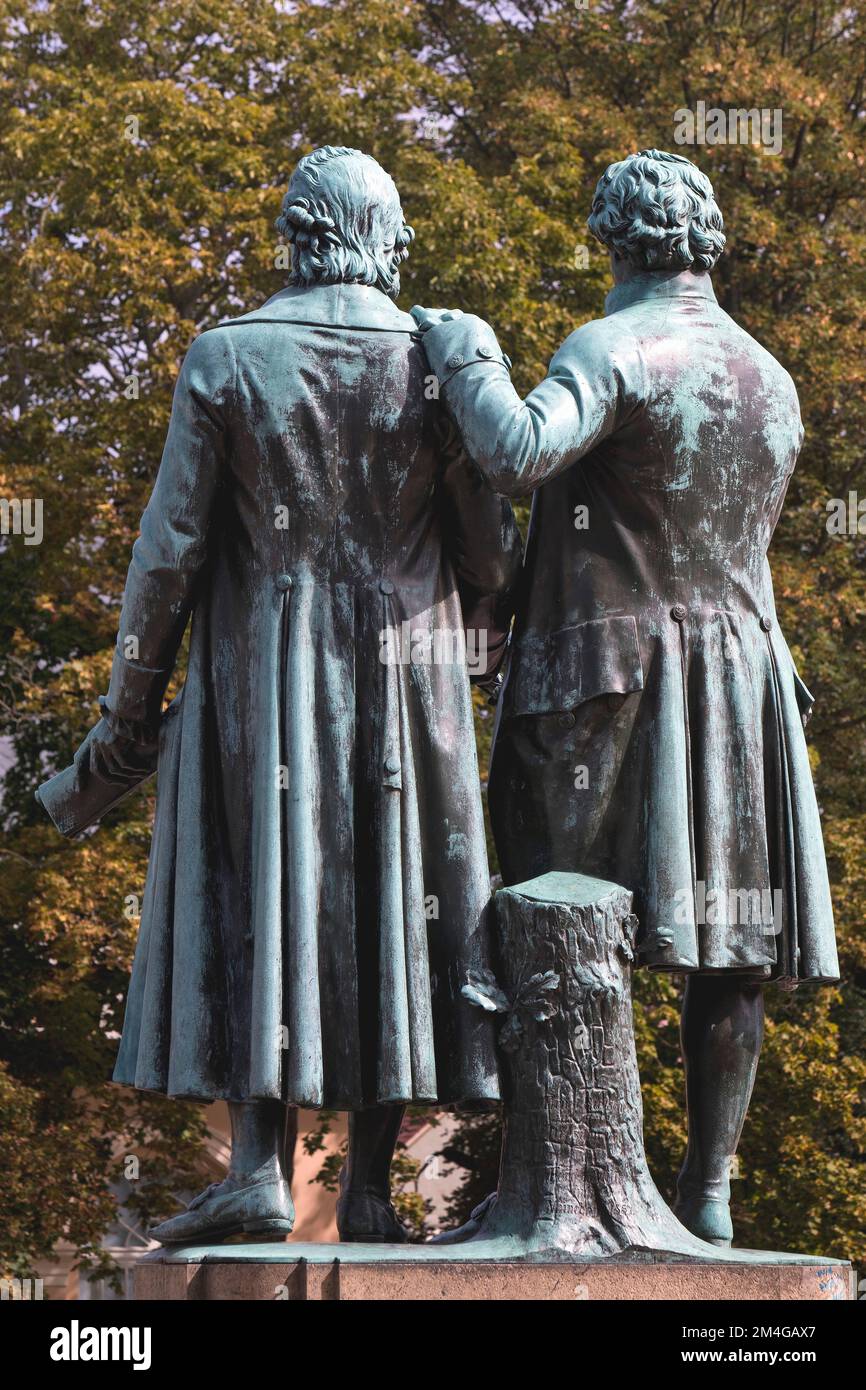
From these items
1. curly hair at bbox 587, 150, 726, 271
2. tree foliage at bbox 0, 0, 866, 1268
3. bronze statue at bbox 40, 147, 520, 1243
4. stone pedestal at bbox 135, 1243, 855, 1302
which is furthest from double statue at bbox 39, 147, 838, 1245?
tree foliage at bbox 0, 0, 866, 1268

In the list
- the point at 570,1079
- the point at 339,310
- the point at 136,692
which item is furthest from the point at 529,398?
the point at 570,1079

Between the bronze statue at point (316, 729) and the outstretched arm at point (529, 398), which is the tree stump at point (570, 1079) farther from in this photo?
the outstretched arm at point (529, 398)

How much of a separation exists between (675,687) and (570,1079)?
1.01 metres

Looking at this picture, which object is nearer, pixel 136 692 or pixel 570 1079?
pixel 570 1079

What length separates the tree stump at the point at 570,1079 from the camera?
562cm

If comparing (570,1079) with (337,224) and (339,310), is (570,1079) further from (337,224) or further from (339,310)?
(337,224)

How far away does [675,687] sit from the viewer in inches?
238

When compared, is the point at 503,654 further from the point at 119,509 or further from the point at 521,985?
the point at 119,509

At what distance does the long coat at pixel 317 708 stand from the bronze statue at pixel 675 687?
0.17 m

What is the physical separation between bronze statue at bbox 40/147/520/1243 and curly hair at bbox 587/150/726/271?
66 centimetres

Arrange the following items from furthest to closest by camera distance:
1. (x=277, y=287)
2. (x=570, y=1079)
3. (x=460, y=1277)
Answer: (x=277, y=287)
(x=570, y=1079)
(x=460, y=1277)

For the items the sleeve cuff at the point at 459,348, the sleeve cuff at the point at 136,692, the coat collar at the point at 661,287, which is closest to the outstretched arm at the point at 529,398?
the sleeve cuff at the point at 459,348
